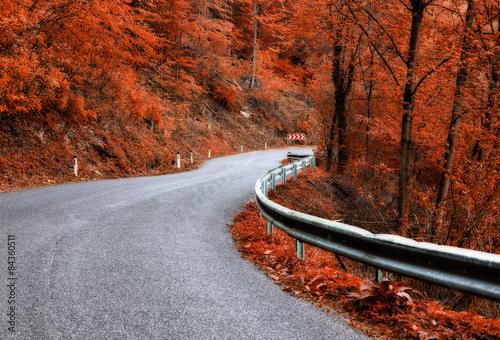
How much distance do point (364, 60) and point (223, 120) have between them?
69.4 feet

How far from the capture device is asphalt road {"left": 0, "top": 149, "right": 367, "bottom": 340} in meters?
3.24

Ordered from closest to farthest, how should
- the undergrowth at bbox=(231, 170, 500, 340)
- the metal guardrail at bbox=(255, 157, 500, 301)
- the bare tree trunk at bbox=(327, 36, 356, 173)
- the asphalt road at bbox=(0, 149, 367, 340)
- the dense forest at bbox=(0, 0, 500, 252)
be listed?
the metal guardrail at bbox=(255, 157, 500, 301), the undergrowth at bbox=(231, 170, 500, 340), the asphalt road at bbox=(0, 149, 367, 340), the dense forest at bbox=(0, 0, 500, 252), the bare tree trunk at bbox=(327, 36, 356, 173)

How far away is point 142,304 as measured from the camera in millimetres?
3746

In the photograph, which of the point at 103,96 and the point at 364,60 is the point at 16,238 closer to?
the point at 103,96

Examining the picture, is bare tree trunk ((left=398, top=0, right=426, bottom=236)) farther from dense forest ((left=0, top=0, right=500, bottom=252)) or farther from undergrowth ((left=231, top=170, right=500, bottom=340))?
undergrowth ((left=231, top=170, right=500, bottom=340))

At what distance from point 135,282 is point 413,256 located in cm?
327

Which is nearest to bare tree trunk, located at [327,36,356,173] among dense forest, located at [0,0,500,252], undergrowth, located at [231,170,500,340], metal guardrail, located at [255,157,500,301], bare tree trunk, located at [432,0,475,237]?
dense forest, located at [0,0,500,252]

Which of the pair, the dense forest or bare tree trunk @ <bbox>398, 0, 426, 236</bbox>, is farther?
the dense forest

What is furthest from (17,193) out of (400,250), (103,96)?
(400,250)

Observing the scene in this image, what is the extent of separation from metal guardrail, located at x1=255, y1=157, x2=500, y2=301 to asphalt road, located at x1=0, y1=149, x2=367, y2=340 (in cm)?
85

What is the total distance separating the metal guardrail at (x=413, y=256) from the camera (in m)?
2.91

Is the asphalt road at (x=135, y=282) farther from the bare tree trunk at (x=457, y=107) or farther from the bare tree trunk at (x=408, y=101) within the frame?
the bare tree trunk at (x=457, y=107)

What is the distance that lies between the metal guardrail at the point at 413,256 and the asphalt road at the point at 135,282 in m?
0.85

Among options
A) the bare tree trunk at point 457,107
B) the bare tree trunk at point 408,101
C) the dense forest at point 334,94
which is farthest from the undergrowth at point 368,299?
the bare tree trunk at point 457,107
